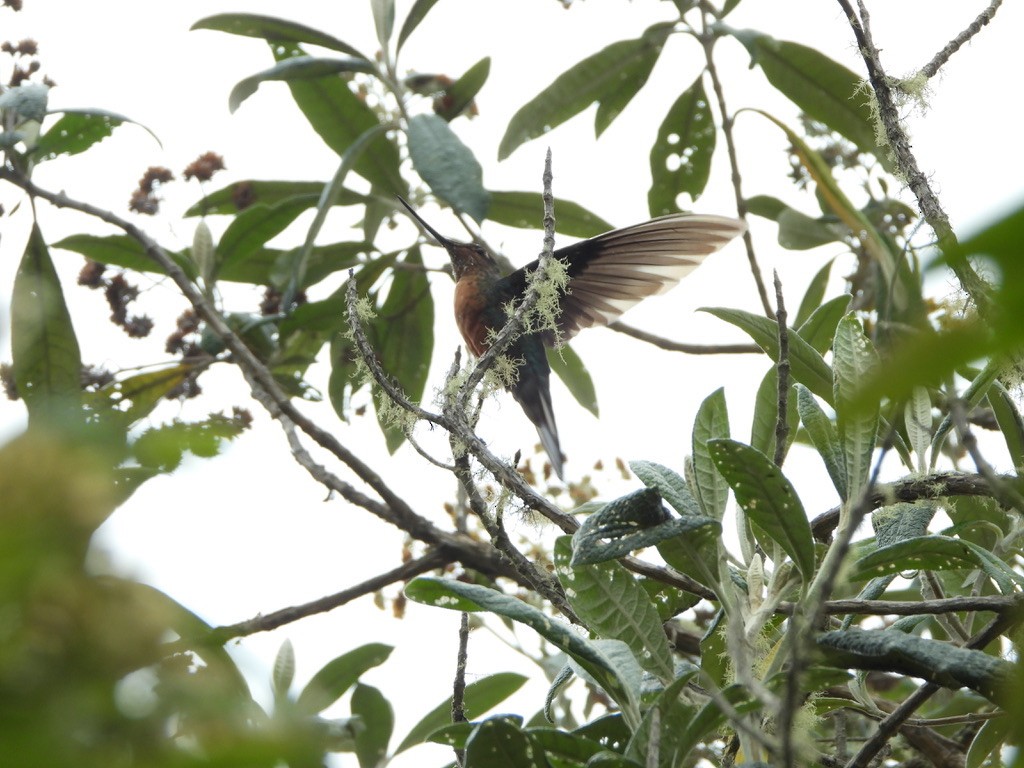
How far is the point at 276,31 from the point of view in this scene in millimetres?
3535

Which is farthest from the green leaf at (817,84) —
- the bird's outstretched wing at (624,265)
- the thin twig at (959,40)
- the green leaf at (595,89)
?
the thin twig at (959,40)

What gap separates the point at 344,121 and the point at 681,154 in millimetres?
1201

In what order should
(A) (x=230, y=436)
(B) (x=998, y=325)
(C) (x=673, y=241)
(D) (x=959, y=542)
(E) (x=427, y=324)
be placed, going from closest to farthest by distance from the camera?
(B) (x=998, y=325) < (A) (x=230, y=436) < (D) (x=959, y=542) < (C) (x=673, y=241) < (E) (x=427, y=324)

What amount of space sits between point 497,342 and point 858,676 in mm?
884

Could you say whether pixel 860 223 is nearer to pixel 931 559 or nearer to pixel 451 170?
pixel 931 559

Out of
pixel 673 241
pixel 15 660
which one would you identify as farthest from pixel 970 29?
pixel 15 660

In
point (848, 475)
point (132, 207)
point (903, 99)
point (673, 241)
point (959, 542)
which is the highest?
point (132, 207)

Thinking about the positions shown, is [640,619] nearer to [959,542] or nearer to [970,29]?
[959,542]

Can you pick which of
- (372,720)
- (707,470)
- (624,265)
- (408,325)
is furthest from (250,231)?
(707,470)

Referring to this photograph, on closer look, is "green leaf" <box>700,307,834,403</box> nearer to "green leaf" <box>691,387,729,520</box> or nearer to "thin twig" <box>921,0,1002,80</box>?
"green leaf" <box>691,387,729,520</box>

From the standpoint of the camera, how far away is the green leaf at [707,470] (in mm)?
1595

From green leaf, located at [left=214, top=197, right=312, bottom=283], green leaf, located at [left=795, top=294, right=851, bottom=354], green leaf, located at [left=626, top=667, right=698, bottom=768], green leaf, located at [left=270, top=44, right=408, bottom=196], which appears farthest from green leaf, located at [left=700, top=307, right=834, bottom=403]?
green leaf, located at [left=270, top=44, right=408, bottom=196]

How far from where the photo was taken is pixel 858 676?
1.84 m

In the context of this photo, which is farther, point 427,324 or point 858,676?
point 427,324
